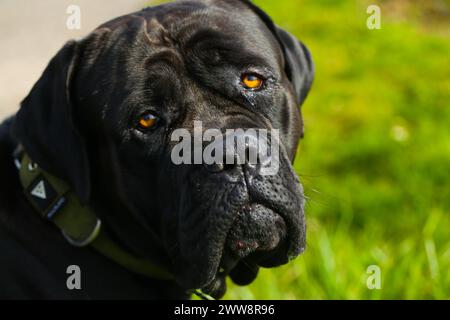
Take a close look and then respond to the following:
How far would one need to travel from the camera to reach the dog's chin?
271 centimetres

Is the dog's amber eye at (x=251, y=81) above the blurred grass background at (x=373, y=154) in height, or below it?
above

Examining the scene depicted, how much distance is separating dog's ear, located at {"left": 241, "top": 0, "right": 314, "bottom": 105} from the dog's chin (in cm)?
79

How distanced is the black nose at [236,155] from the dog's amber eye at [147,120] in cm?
36

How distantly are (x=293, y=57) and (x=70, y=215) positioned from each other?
1169mm

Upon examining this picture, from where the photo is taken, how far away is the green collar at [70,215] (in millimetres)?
3018

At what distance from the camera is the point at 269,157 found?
2.73 metres

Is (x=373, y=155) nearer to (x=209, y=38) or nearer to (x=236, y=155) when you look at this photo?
(x=209, y=38)

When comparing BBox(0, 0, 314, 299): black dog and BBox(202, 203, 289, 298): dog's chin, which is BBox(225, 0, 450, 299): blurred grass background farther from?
BBox(0, 0, 314, 299): black dog

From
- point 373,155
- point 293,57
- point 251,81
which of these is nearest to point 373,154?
point 373,155

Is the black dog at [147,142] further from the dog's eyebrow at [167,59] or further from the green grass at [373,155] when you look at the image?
the green grass at [373,155]

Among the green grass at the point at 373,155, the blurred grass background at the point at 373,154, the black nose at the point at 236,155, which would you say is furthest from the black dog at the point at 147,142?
the green grass at the point at 373,155

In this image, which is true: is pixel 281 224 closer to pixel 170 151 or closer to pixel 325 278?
pixel 170 151
